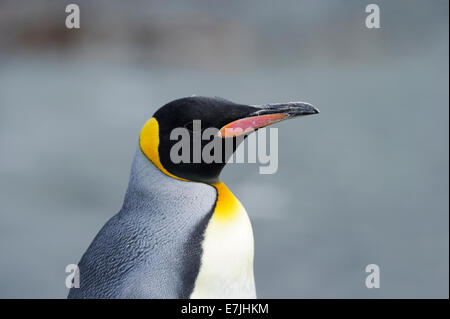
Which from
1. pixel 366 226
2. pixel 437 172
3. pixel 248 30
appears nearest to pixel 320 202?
pixel 366 226

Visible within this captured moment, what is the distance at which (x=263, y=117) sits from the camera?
1.08 meters

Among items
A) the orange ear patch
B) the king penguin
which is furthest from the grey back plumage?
the orange ear patch

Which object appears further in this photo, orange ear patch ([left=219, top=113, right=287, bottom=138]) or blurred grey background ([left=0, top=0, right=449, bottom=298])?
blurred grey background ([left=0, top=0, right=449, bottom=298])

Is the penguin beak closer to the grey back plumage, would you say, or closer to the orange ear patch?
the orange ear patch

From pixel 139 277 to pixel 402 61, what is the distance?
493cm

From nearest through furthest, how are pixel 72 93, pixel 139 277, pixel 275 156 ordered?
pixel 139 277, pixel 275 156, pixel 72 93

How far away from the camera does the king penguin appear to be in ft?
3.44

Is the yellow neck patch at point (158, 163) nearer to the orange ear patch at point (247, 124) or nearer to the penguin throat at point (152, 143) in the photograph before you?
the penguin throat at point (152, 143)

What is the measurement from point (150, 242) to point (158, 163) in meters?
0.14

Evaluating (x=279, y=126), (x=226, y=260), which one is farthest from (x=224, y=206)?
(x=279, y=126)

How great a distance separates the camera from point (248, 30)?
5.68 metres

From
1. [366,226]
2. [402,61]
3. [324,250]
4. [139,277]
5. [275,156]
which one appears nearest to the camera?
[139,277]
